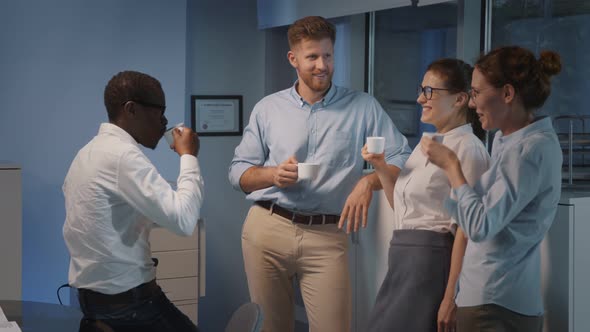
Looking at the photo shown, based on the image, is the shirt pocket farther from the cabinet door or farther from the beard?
the cabinet door

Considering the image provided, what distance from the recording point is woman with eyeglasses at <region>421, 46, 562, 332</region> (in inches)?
87.4

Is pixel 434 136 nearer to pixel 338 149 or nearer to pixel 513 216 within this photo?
pixel 513 216

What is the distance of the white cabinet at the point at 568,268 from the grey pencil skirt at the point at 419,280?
43cm

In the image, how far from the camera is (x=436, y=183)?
8.55 ft

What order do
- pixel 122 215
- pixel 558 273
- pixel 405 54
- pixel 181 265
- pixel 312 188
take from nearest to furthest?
1. pixel 122 215
2. pixel 558 273
3. pixel 312 188
4. pixel 181 265
5. pixel 405 54

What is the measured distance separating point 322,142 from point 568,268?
3.27 ft

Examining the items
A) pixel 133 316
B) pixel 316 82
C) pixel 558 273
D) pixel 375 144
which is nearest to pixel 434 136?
pixel 375 144

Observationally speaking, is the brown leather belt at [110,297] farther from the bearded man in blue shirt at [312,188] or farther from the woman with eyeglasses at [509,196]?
the woman with eyeglasses at [509,196]

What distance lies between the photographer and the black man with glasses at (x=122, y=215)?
2.51 meters

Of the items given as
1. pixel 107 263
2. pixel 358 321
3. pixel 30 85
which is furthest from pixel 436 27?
pixel 107 263

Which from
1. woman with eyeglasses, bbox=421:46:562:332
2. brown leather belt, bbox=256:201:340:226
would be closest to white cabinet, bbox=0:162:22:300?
brown leather belt, bbox=256:201:340:226

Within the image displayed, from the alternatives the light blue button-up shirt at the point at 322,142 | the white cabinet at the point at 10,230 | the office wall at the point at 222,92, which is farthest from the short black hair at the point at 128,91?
the office wall at the point at 222,92

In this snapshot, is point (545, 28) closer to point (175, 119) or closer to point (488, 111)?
point (488, 111)

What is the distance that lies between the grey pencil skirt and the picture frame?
8.88ft
